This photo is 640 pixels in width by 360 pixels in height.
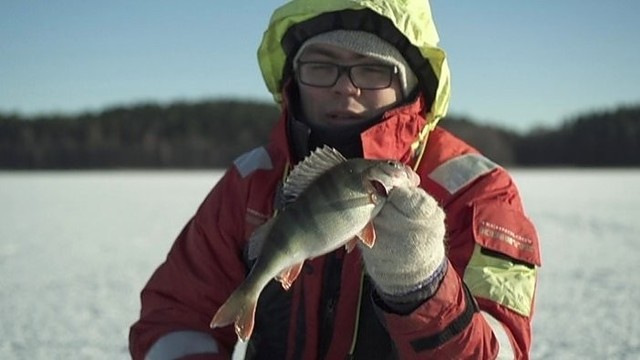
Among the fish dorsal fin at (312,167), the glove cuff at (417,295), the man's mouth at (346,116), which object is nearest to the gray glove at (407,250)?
the glove cuff at (417,295)

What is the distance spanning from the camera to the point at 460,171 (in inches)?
104

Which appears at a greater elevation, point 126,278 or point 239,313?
point 239,313

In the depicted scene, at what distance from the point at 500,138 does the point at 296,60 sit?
67.2 m

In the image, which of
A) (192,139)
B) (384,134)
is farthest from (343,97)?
(192,139)

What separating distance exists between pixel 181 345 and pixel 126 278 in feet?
19.4

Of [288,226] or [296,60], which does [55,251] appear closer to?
[296,60]

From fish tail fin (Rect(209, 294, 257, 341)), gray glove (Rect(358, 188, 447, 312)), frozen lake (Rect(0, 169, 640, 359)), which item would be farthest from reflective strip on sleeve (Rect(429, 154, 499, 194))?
frozen lake (Rect(0, 169, 640, 359))

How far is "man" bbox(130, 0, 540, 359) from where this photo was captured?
8.18 ft

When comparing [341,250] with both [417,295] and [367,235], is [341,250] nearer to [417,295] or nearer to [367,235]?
[417,295]

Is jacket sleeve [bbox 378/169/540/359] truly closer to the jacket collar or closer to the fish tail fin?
the jacket collar

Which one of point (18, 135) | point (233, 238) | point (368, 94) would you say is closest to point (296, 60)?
point (368, 94)

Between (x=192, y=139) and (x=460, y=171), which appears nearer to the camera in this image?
(x=460, y=171)

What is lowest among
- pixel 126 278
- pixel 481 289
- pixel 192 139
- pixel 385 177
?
pixel 192 139

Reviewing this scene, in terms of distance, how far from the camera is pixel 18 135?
6419 cm
